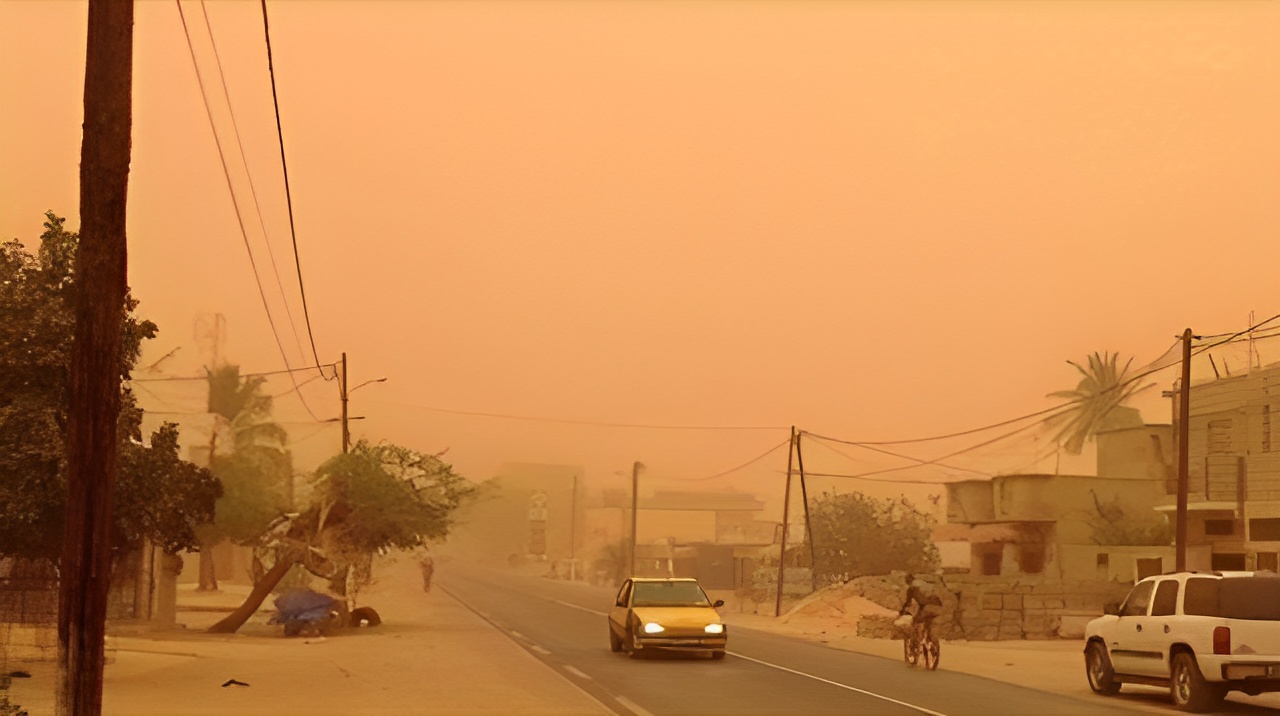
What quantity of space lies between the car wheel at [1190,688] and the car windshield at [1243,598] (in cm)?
75

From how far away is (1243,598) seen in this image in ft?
65.4

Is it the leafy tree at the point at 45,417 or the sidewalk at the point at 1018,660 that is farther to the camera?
the sidewalk at the point at 1018,660

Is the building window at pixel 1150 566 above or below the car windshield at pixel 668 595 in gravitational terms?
below

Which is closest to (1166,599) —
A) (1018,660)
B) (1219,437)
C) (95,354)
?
(1018,660)

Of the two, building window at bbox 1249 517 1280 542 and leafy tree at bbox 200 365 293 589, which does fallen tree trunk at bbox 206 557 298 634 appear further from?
building window at bbox 1249 517 1280 542

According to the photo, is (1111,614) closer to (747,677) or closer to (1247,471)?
(747,677)

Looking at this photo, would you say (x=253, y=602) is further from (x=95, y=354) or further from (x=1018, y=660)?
(x=95, y=354)

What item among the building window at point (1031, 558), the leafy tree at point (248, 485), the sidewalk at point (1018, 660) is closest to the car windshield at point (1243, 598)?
the sidewalk at point (1018, 660)

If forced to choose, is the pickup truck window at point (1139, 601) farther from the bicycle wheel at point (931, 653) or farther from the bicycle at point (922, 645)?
the bicycle wheel at point (931, 653)

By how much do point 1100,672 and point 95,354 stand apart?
17065 mm

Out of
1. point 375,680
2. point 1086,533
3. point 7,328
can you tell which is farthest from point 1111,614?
point 1086,533

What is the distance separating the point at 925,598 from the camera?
28.9 meters

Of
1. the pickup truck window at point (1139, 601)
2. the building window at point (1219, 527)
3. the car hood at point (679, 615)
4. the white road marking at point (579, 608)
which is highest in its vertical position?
the building window at point (1219, 527)

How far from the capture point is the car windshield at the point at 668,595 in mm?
30234
